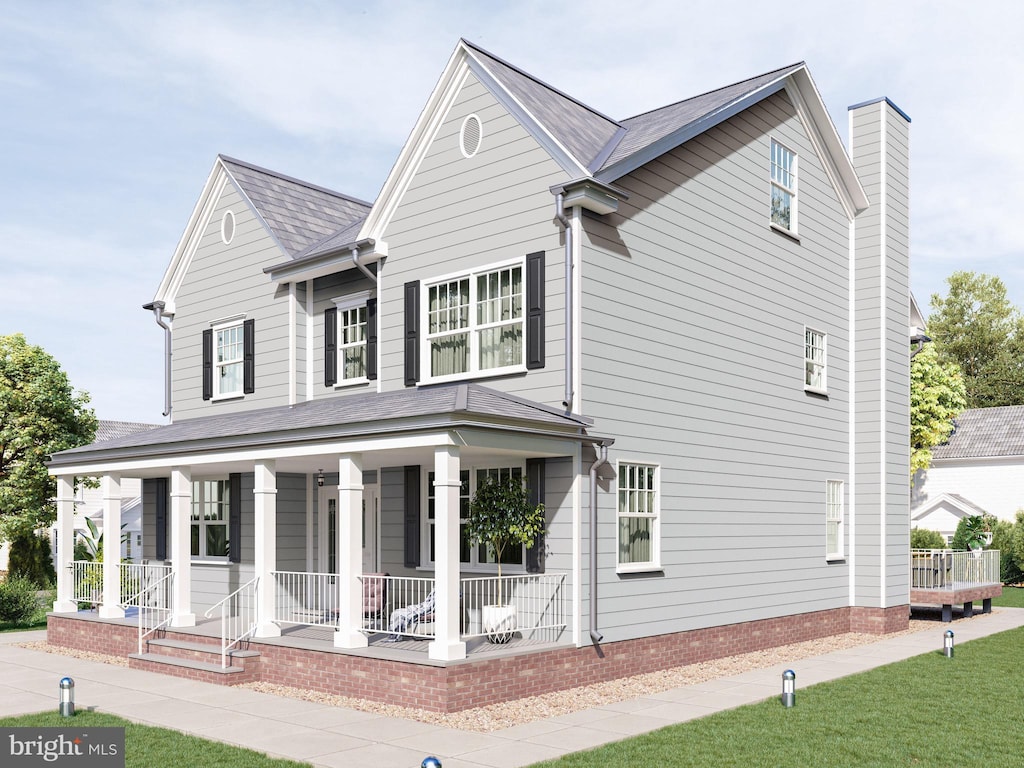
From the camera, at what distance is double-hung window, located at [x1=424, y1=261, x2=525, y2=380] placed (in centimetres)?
1459

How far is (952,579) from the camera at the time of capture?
902 inches

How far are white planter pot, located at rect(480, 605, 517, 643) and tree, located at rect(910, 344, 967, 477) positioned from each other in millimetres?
27996

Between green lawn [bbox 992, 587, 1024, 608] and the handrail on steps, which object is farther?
green lawn [bbox 992, 587, 1024, 608]

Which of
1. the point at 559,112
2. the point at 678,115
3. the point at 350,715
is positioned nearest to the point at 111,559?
the point at 350,715

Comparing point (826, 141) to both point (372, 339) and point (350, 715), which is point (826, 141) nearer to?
point (372, 339)

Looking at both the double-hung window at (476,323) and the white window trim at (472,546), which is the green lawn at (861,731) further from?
the double-hung window at (476,323)

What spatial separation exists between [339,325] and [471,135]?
4.62 meters

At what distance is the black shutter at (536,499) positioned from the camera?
1360 centimetres

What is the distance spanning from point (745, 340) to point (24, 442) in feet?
64.2

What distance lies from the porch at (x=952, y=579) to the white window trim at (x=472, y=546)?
11887 mm

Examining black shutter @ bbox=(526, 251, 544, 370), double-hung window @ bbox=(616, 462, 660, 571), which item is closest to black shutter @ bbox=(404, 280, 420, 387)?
black shutter @ bbox=(526, 251, 544, 370)

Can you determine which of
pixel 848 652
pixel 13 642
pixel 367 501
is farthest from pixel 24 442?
pixel 848 652

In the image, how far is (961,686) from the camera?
13.5m

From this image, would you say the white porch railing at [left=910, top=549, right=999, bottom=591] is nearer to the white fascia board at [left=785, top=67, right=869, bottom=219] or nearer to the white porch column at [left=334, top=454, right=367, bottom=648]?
the white fascia board at [left=785, top=67, right=869, bottom=219]
